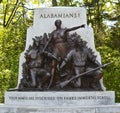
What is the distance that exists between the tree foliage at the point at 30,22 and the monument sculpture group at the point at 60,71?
5779mm

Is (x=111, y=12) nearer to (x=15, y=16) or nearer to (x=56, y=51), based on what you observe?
(x=15, y=16)

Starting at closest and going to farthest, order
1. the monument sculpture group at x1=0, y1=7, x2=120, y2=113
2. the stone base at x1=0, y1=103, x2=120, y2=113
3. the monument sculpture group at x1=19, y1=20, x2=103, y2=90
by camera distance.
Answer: the stone base at x1=0, y1=103, x2=120, y2=113
the monument sculpture group at x1=0, y1=7, x2=120, y2=113
the monument sculpture group at x1=19, y1=20, x2=103, y2=90

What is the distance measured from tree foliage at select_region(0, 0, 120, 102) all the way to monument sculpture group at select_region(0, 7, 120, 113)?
5.78 m

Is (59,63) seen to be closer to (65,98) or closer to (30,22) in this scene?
(65,98)

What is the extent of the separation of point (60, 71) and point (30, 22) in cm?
1543

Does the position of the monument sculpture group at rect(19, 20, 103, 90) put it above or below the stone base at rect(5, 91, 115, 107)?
above

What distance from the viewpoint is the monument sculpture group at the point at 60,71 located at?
38.7 ft

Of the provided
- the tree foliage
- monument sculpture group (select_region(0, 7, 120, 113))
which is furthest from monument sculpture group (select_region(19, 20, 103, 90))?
the tree foliage

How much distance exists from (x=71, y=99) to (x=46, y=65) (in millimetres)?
1553

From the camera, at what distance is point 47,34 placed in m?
13.3

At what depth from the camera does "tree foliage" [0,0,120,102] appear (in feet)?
65.6

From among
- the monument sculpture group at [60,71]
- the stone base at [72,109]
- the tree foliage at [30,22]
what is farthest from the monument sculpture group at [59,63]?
the tree foliage at [30,22]

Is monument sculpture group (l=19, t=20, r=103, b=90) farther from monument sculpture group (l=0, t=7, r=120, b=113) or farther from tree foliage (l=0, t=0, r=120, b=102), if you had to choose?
tree foliage (l=0, t=0, r=120, b=102)

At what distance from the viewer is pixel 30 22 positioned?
91.2ft
